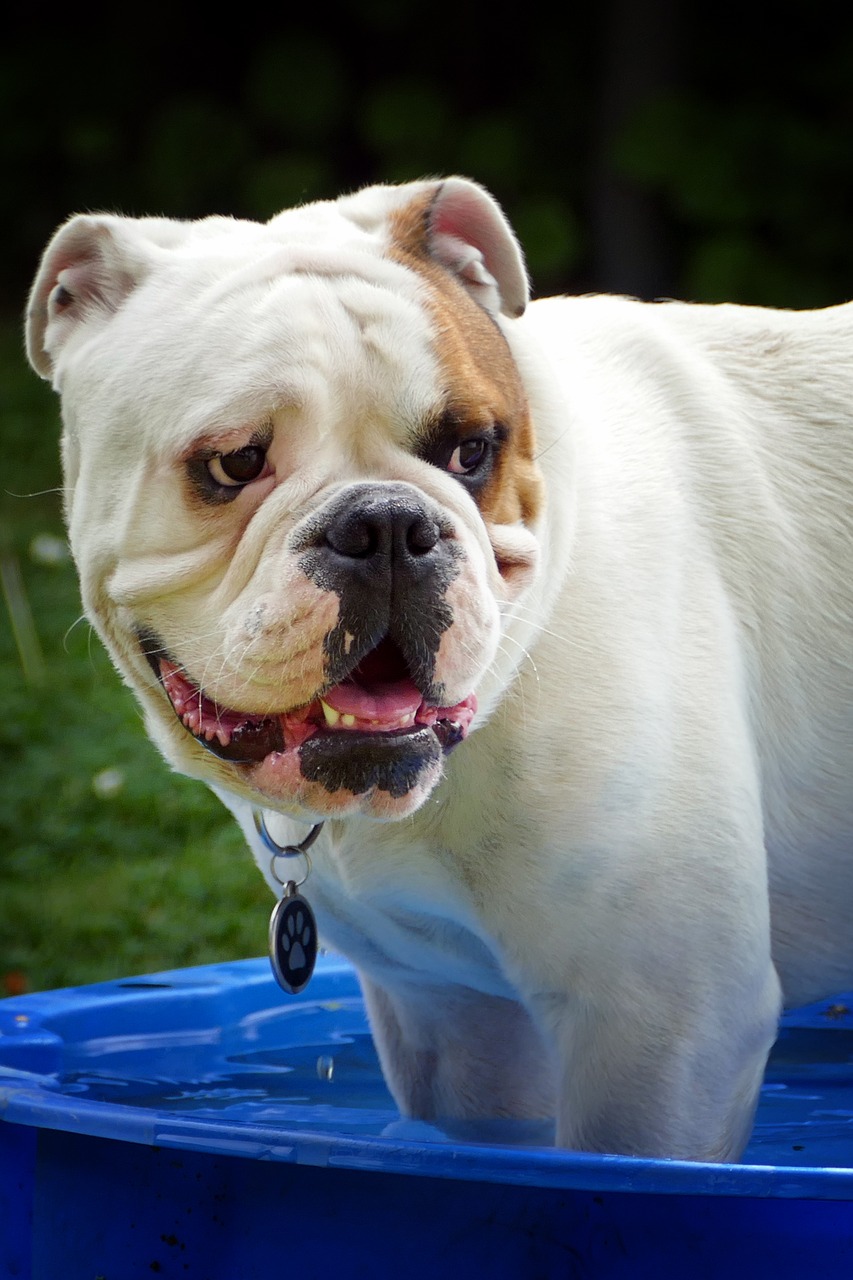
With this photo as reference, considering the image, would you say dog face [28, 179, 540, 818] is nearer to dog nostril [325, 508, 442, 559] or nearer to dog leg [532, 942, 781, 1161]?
dog nostril [325, 508, 442, 559]

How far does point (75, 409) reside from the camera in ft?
6.64

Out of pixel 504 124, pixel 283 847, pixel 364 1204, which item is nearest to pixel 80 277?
pixel 283 847

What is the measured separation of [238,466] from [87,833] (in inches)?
117

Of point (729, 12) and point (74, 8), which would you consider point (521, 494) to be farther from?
point (74, 8)

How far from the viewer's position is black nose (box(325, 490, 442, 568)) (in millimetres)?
1746

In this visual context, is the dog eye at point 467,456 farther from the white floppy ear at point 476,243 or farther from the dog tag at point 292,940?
the dog tag at point 292,940

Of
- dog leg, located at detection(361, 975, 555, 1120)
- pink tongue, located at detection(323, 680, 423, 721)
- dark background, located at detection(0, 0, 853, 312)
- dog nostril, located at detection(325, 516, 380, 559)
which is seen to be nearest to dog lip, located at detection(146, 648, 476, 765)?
pink tongue, located at detection(323, 680, 423, 721)

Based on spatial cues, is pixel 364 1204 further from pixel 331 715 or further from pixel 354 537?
pixel 354 537

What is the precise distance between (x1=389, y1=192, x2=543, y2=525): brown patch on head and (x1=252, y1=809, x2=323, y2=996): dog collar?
502mm

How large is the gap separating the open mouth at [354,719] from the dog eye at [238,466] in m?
0.23

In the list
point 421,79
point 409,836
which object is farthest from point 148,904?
point 421,79

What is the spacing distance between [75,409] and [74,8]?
7864 mm

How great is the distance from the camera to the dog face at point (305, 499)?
1776mm

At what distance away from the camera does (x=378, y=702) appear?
1.84 m
